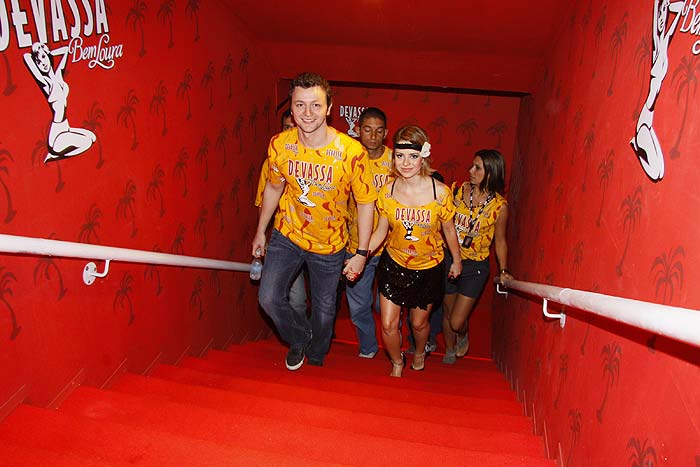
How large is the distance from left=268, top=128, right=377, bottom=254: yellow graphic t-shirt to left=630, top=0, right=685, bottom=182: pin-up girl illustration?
1.43 m

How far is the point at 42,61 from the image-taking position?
182cm

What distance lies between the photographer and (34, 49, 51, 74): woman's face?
180 centimetres

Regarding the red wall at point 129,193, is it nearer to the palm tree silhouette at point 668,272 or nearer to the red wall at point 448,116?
the red wall at point 448,116

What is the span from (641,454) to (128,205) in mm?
2269

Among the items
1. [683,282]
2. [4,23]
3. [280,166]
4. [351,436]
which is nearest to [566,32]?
[280,166]

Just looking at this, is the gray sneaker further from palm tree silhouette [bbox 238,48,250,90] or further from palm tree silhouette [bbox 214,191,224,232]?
palm tree silhouette [bbox 238,48,250,90]

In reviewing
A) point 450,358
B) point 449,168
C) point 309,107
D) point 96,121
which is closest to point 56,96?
point 96,121

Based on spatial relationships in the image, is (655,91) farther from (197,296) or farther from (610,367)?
(197,296)

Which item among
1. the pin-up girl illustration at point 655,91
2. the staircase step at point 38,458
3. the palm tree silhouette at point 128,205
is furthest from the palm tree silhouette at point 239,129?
the pin-up girl illustration at point 655,91

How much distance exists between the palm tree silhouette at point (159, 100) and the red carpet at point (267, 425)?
133 centimetres

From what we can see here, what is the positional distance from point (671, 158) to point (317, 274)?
2.08 meters

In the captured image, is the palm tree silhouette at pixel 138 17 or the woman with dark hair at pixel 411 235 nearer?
the palm tree silhouette at pixel 138 17

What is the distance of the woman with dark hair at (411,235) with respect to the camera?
2.94 metres

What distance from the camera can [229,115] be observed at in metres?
3.81
